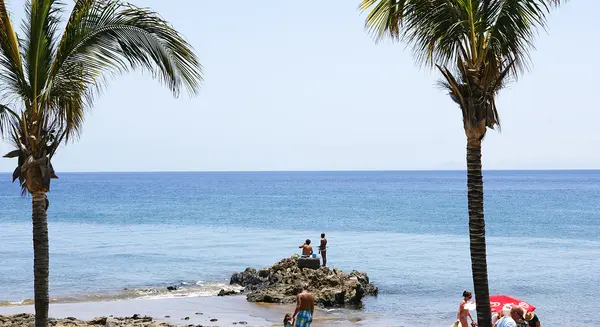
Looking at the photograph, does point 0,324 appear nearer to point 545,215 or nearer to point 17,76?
point 17,76

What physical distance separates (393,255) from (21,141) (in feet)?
113

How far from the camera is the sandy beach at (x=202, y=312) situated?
73.3ft

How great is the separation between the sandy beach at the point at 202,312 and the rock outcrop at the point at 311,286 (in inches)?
26.8

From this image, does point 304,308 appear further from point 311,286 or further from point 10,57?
point 311,286

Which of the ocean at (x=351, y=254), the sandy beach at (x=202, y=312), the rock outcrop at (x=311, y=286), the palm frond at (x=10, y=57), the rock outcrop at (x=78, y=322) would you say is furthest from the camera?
the ocean at (x=351, y=254)

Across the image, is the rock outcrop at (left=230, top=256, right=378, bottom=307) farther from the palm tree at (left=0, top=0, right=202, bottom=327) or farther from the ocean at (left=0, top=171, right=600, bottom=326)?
the palm tree at (left=0, top=0, right=202, bottom=327)

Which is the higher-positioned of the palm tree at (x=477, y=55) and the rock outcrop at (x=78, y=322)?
the palm tree at (x=477, y=55)

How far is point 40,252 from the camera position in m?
11.5

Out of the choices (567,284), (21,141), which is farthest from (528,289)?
(21,141)

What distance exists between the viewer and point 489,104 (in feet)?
37.2

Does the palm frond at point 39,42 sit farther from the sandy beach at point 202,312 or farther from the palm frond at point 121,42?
the sandy beach at point 202,312

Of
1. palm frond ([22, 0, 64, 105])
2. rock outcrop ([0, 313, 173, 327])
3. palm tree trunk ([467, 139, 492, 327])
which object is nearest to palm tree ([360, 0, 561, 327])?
palm tree trunk ([467, 139, 492, 327])

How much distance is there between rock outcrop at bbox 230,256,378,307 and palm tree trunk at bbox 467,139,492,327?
13.9m

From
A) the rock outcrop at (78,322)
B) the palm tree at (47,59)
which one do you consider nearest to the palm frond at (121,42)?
the palm tree at (47,59)
